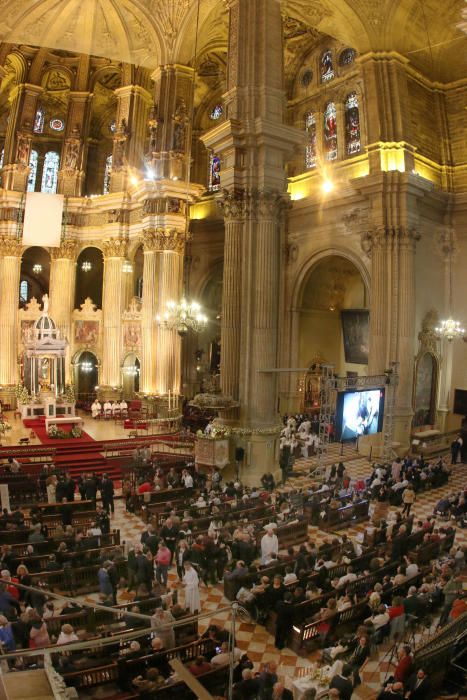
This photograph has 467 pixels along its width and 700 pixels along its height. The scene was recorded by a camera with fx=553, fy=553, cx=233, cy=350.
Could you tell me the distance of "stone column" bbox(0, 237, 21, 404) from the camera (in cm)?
3098

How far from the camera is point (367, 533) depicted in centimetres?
1348

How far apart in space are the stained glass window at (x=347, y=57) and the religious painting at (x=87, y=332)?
19548 mm

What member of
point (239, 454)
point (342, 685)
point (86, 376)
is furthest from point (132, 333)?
point (342, 685)

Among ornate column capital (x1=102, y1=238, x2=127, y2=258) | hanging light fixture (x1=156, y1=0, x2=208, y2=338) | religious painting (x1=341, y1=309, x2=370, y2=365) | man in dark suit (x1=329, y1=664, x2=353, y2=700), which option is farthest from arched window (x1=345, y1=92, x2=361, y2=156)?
man in dark suit (x1=329, y1=664, x2=353, y2=700)

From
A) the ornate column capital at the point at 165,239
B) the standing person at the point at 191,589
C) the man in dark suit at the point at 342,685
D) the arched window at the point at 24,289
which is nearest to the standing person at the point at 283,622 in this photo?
the standing person at the point at 191,589

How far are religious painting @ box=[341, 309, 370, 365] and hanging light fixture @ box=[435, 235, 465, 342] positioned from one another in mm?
4012

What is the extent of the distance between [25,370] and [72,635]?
24.6 m

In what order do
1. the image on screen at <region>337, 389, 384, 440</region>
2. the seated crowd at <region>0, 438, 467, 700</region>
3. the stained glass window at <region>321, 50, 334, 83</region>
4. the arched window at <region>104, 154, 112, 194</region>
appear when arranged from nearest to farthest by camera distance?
the seated crowd at <region>0, 438, 467, 700</region>, the image on screen at <region>337, 389, 384, 440</region>, the stained glass window at <region>321, 50, 334, 83</region>, the arched window at <region>104, 154, 112, 194</region>

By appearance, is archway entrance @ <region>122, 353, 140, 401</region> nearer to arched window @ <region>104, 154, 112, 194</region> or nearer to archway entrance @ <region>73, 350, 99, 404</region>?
archway entrance @ <region>73, 350, 99, 404</region>

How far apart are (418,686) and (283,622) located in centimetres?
251

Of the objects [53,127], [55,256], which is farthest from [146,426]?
[53,127]

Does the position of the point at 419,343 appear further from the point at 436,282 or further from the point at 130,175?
the point at 130,175

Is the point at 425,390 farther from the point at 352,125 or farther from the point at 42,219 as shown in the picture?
the point at 42,219

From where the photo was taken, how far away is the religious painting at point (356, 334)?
95.4 feet
